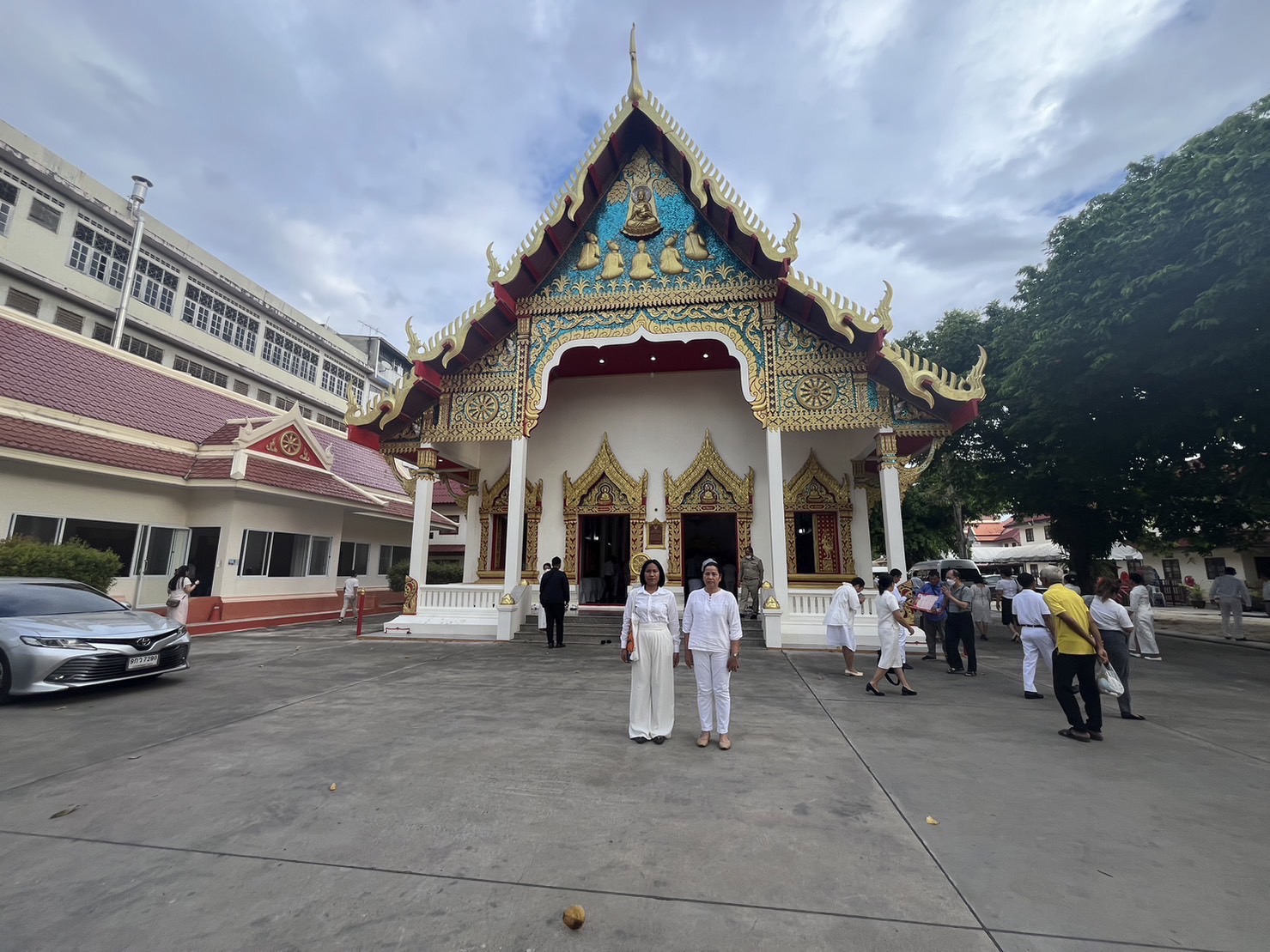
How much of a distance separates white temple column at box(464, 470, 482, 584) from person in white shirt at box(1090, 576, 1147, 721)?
11.1 m

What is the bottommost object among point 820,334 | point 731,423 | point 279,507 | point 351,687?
point 351,687

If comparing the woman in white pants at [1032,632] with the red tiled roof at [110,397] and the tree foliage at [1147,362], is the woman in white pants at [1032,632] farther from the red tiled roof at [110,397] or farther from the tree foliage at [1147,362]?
the red tiled roof at [110,397]

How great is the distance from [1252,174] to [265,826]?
14.6m

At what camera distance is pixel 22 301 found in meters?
21.0

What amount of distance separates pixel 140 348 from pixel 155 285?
3.06m

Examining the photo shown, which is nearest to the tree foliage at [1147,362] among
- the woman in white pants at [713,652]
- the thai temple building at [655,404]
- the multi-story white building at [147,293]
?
the thai temple building at [655,404]

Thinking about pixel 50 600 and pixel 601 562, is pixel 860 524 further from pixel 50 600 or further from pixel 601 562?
A: pixel 50 600

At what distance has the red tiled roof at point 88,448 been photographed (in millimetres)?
9633

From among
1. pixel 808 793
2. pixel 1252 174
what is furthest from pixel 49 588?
pixel 1252 174

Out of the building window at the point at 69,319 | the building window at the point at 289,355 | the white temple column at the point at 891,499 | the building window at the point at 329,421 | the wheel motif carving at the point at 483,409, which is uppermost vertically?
the building window at the point at 289,355

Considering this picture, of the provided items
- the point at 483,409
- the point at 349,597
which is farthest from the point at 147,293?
the point at 483,409

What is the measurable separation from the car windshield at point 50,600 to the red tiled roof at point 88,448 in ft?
15.8

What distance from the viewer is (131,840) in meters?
2.72

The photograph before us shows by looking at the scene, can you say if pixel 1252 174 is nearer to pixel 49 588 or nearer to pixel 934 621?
pixel 934 621
